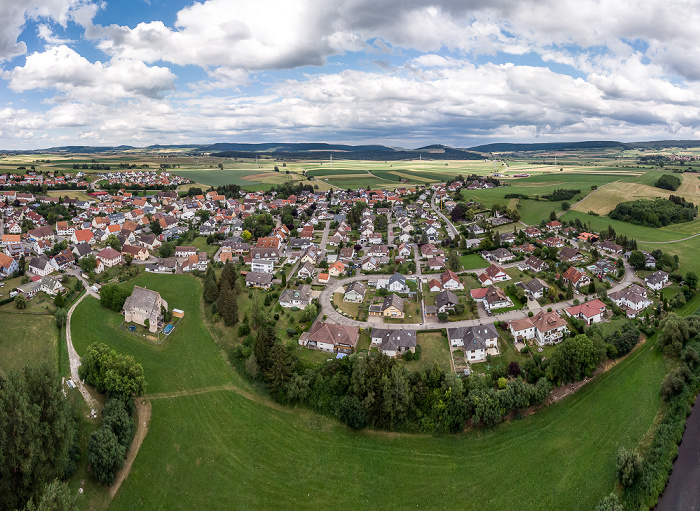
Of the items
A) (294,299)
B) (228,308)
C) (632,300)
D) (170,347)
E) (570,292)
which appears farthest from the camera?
(570,292)

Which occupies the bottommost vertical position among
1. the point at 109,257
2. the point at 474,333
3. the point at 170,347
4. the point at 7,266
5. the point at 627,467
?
the point at 627,467

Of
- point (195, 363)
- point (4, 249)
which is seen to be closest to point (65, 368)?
point (195, 363)

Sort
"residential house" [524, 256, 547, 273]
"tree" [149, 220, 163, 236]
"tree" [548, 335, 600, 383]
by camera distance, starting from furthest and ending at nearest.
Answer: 1. "tree" [149, 220, 163, 236]
2. "residential house" [524, 256, 547, 273]
3. "tree" [548, 335, 600, 383]

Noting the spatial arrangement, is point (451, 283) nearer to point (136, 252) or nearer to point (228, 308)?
point (228, 308)

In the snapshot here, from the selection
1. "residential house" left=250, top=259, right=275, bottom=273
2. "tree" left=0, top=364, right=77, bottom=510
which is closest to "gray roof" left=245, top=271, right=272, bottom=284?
"residential house" left=250, top=259, right=275, bottom=273

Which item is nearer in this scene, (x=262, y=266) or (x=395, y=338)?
(x=395, y=338)

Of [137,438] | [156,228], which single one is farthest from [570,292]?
[156,228]

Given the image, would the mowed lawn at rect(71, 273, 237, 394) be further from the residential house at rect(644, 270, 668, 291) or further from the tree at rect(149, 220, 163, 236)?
the residential house at rect(644, 270, 668, 291)
